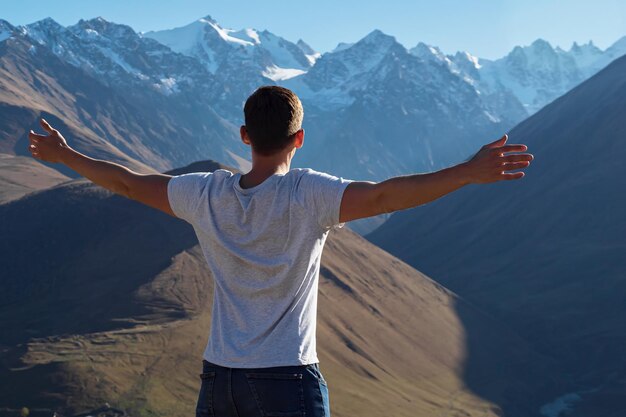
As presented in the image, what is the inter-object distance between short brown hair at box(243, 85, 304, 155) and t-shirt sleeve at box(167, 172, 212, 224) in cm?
56

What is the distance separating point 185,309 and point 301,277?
9434 centimetres

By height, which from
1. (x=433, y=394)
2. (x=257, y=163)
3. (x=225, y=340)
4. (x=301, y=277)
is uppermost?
(x=433, y=394)

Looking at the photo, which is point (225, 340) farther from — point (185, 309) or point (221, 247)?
point (185, 309)

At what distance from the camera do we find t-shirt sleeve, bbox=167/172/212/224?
6.80 meters

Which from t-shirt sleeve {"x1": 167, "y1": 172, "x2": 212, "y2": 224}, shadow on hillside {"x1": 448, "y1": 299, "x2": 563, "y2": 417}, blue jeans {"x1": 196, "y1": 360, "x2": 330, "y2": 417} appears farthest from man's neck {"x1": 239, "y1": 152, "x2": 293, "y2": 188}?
shadow on hillside {"x1": 448, "y1": 299, "x2": 563, "y2": 417}

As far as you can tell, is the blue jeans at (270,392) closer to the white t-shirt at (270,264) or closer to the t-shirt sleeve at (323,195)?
the white t-shirt at (270,264)

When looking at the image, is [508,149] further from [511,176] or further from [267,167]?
[267,167]

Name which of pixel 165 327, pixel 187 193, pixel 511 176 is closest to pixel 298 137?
pixel 187 193

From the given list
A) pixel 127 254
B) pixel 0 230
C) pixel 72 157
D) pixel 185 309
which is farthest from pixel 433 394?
pixel 72 157

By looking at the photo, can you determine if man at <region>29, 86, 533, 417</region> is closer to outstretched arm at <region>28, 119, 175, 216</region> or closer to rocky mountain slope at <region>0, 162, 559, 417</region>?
outstretched arm at <region>28, 119, 175, 216</region>

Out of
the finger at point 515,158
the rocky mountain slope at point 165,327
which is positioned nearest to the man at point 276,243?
the finger at point 515,158

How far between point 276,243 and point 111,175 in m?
1.78

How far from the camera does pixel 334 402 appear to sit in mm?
88125

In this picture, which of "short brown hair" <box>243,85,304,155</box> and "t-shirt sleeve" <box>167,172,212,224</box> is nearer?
"short brown hair" <box>243,85,304,155</box>
